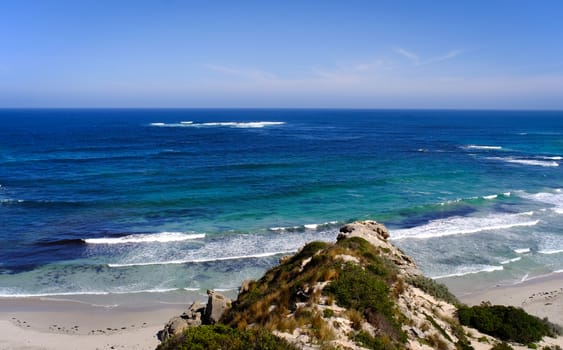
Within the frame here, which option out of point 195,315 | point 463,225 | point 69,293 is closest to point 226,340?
point 195,315

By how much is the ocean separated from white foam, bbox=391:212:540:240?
0.59 ft

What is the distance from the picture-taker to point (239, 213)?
40.3 metres

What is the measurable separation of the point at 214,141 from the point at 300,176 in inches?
1711

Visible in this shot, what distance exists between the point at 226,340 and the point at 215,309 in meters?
7.65

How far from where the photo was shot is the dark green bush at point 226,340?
32.3ft

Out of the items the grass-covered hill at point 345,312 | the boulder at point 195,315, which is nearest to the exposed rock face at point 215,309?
the boulder at point 195,315

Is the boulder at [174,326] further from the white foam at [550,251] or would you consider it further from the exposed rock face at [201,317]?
the white foam at [550,251]

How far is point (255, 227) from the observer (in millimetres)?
36656

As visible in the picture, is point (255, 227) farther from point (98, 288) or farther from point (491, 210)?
point (491, 210)

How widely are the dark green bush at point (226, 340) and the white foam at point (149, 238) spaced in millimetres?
23555

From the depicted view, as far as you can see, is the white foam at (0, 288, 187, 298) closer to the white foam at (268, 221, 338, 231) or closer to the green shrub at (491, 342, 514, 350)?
the white foam at (268, 221, 338, 231)

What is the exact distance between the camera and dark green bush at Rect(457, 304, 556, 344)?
15.4 m

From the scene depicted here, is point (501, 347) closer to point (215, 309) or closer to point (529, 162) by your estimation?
point (215, 309)

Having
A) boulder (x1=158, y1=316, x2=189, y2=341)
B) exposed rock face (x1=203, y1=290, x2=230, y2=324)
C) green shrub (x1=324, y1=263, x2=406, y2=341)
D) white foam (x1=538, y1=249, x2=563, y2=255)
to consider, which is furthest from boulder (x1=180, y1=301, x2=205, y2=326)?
white foam (x1=538, y1=249, x2=563, y2=255)
